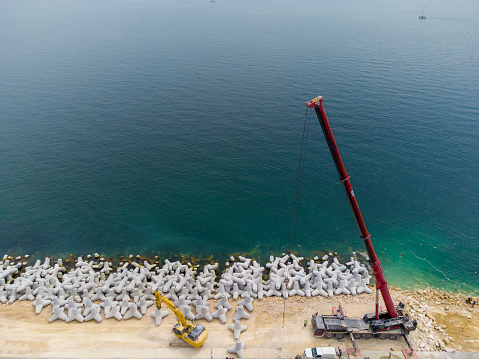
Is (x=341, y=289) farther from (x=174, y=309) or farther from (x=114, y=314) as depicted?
(x=114, y=314)

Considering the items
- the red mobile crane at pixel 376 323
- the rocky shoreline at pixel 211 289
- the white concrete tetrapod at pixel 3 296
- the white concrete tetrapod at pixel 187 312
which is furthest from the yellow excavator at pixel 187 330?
the white concrete tetrapod at pixel 3 296

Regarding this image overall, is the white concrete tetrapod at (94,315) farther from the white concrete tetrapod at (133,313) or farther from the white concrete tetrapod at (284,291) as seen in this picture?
the white concrete tetrapod at (284,291)

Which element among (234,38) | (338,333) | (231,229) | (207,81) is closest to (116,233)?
(231,229)

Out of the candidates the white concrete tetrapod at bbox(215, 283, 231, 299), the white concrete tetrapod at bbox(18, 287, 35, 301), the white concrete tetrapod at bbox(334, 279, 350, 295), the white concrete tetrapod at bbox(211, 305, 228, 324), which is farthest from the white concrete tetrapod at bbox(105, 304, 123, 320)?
the white concrete tetrapod at bbox(334, 279, 350, 295)

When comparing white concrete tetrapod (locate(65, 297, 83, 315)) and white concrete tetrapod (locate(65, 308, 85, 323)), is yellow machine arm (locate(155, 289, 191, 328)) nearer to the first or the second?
white concrete tetrapod (locate(65, 308, 85, 323))

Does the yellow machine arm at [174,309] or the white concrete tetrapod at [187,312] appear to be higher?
the yellow machine arm at [174,309]

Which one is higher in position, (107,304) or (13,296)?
(107,304)

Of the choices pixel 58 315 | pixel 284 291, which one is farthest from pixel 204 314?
pixel 58 315
